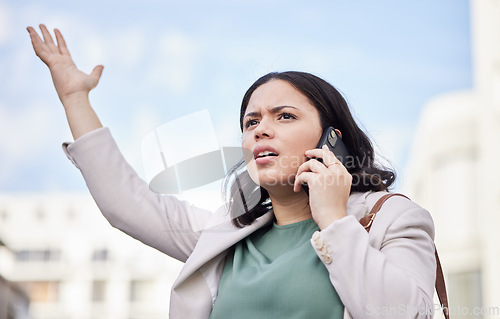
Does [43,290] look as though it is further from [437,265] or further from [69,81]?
[437,265]

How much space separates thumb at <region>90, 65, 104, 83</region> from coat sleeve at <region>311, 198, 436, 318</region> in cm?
98

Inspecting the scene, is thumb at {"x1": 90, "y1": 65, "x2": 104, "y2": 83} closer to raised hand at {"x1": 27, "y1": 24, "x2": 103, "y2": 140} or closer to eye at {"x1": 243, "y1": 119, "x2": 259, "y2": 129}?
raised hand at {"x1": 27, "y1": 24, "x2": 103, "y2": 140}

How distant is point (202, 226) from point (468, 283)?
23350 mm

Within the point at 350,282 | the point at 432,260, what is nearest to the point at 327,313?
the point at 350,282

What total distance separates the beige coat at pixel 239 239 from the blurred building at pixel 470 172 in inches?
715

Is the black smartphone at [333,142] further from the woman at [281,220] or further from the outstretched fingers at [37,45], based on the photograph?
the outstretched fingers at [37,45]

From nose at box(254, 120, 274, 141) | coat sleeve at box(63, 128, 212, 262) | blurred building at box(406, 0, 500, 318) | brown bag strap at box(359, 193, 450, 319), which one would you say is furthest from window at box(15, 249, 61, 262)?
brown bag strap at box(359, 193, 450, 319)

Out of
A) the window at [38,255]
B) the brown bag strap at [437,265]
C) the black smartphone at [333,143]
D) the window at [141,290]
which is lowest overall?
the window at [141,290]

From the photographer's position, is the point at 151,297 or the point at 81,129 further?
the point at 151,297

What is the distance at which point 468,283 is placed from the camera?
23859 mm

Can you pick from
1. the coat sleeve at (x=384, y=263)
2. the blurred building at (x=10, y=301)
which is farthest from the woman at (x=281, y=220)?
the blurred building at (x=10, y=301)

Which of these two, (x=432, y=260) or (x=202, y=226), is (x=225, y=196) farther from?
(x=432, y=260)

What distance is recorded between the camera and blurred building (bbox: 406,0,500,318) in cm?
1977

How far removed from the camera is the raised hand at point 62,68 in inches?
87.8
